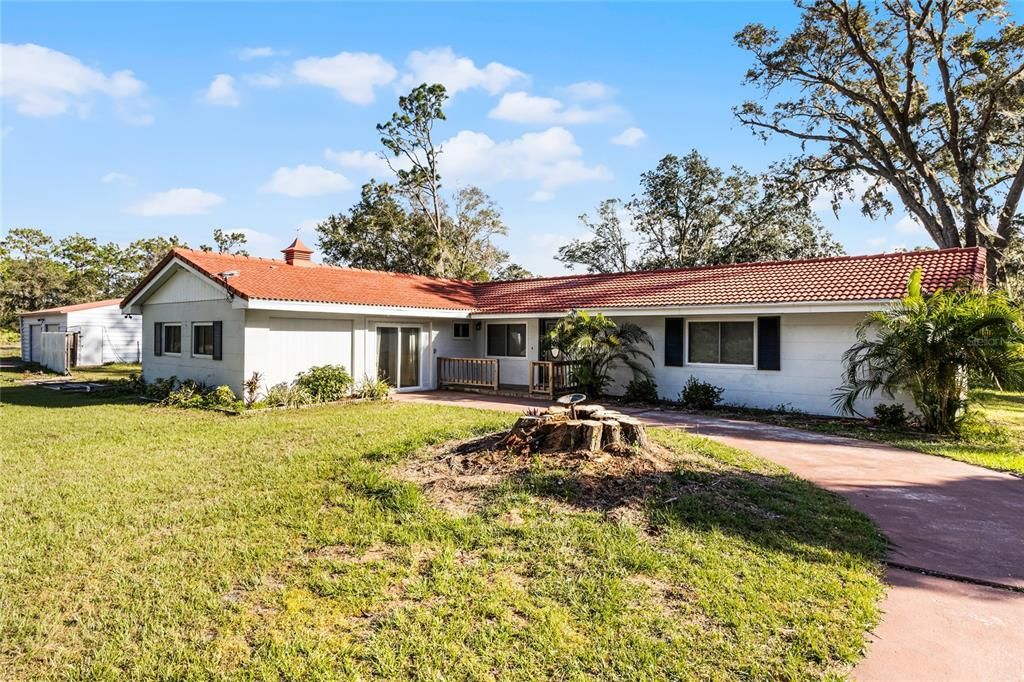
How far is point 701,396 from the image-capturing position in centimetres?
1294

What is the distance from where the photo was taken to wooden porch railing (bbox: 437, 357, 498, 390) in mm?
16211

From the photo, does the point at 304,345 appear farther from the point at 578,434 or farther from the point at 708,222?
the point at 708,222

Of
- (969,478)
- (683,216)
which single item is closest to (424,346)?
(969,478)

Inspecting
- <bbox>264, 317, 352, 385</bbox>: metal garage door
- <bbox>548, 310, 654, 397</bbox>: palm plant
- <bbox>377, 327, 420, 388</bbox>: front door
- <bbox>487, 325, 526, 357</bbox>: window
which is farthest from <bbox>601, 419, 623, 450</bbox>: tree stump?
<bbox>487, 325, 526, 357</bbox>: window

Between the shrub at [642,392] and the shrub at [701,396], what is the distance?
81cm

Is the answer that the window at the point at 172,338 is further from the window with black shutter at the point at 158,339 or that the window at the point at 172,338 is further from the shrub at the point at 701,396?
the shrub at the point at 701,396

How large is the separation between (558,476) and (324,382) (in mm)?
9137

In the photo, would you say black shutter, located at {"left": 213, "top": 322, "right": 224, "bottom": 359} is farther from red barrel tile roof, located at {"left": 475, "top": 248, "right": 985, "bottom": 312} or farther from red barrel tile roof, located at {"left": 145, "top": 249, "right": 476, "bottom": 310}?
red barrel tile roof, located at {"left": 475, "top": 248, "right": 985, "bottom": 312}

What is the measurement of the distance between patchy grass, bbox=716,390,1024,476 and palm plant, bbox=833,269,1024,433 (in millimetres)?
428

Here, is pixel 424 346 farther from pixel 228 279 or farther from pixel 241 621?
pixel 241 621

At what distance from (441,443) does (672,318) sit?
27.0 ft

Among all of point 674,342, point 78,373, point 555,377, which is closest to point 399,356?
point 555,377

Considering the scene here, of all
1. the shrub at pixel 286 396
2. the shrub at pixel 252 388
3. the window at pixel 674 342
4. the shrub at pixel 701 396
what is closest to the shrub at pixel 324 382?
the shrub at pixel 286 396

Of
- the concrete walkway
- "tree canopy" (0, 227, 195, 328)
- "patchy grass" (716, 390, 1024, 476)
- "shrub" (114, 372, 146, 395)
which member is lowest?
the concrete walkway
